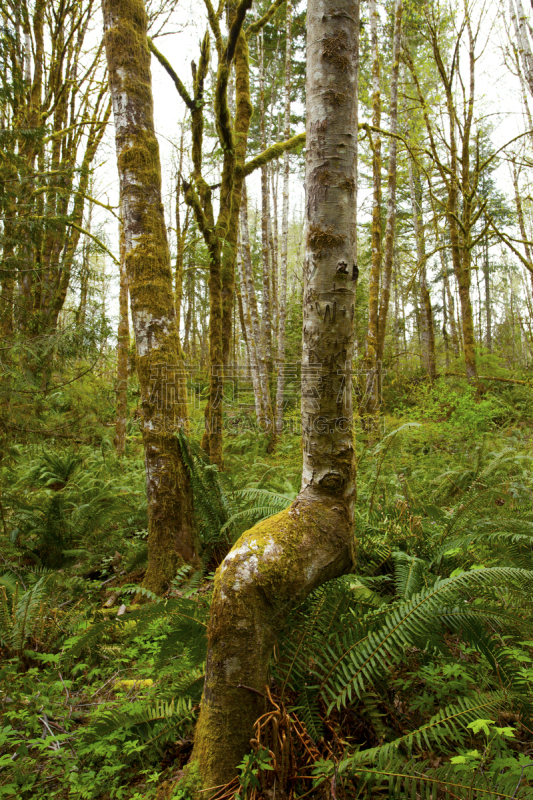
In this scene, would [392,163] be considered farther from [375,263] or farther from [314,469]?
[314,469]

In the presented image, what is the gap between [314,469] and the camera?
6.78ft

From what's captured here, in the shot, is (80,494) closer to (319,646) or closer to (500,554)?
(319,646)

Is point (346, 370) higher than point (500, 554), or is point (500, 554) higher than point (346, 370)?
point (346, 370)

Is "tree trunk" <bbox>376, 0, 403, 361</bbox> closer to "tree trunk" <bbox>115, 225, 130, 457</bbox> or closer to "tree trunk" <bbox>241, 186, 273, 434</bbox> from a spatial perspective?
"tree trunk" <bbox>241, 186, 273, 434</bbox>

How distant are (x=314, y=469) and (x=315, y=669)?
0.98 metres

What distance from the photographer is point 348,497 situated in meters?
2.06

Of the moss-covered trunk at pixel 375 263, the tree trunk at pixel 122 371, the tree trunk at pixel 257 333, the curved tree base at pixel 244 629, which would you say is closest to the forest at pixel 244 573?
the curved tree base at pixel 244 629

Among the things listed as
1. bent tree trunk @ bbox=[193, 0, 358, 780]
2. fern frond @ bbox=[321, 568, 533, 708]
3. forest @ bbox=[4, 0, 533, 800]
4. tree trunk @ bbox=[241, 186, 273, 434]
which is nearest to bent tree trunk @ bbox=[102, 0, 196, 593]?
forest @ bbox=[4, 0, 533, 800]

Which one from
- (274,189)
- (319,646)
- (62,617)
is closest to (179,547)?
(62,617)

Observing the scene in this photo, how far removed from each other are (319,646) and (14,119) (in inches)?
271

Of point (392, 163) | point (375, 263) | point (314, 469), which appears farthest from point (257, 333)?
point (314, 469)

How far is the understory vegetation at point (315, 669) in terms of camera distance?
61.0 inches

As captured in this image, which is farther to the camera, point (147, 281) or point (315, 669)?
point (147, 281)

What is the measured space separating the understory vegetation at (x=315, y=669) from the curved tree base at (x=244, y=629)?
85 millimetres
